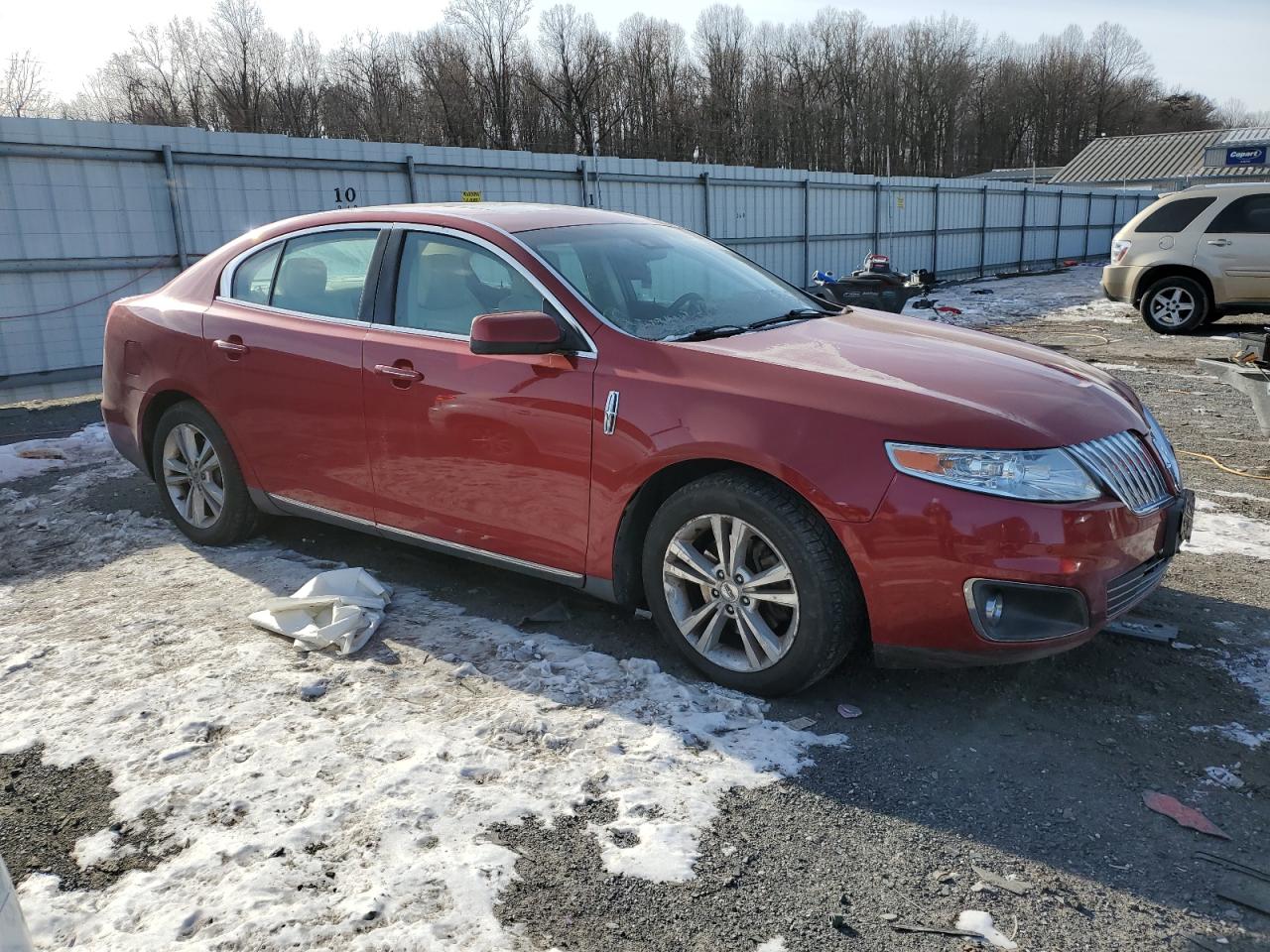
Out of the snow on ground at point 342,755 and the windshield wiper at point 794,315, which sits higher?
the windshield wiper at point 794,315

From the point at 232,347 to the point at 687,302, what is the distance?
2.24 meters

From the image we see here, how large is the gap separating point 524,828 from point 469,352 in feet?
6.25

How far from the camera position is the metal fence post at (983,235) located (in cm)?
2769

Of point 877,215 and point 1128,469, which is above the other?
point 877,215

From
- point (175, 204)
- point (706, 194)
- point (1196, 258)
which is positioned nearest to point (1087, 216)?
→ point (706, 194)

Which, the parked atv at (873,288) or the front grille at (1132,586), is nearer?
the front grille at (1132,586)

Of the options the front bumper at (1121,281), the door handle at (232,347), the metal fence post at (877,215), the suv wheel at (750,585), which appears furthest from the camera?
the metal fence post at (877,215)

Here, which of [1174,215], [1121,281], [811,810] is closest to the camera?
[811,810]

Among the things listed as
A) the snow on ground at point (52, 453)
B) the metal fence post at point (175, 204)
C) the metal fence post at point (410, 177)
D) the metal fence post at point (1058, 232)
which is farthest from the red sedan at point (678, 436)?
the metal fence post at point (1058, 232)

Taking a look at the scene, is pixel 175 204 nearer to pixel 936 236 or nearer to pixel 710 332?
pixel 710 332

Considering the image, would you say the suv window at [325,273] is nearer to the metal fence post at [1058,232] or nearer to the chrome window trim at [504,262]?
the chrome window trim at [504,262]

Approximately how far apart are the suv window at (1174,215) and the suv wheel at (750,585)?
12481mm

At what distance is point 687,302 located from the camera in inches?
159

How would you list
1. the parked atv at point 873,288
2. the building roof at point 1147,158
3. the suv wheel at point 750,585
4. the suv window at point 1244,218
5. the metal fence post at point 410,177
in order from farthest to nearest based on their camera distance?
the building roof at point 1147,158, the parked atv at point 873,288, the metal fence post at point 410,177, the suv window at point 1244,218, the suv wheel at point 750,585
